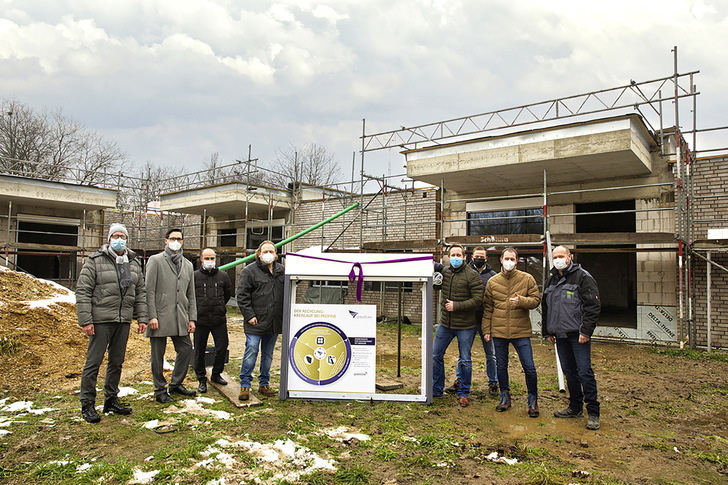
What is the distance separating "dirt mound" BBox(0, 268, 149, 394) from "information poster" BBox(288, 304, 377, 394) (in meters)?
2.82

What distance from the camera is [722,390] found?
6.47m

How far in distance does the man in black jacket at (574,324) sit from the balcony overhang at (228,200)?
13.4 metres

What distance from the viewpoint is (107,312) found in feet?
15.6

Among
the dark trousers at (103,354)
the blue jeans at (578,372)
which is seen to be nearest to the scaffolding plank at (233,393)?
the dark trousers at (103,354)

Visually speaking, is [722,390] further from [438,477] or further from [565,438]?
[438,477]

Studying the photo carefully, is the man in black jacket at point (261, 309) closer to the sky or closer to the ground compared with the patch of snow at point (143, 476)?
closer to the sky

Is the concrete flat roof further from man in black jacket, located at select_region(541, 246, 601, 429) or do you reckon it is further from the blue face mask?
man in black jacket, located at select_region(541, 246, 601, 429)

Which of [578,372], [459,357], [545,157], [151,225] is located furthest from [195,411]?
[151,225]

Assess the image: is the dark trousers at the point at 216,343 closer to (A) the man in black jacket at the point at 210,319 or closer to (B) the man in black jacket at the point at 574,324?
(A) the man in black jacket at the point at 210,319

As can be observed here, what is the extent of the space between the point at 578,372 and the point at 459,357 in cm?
131

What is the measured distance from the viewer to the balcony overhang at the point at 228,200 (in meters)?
17.2

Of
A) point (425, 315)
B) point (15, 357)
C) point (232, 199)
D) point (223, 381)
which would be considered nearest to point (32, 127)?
point (232, 199)

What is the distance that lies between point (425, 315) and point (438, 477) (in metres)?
Result: 2.14

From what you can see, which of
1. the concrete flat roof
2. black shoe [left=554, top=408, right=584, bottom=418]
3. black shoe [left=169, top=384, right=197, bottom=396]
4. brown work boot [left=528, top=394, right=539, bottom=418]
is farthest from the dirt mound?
the concrete flat roof
